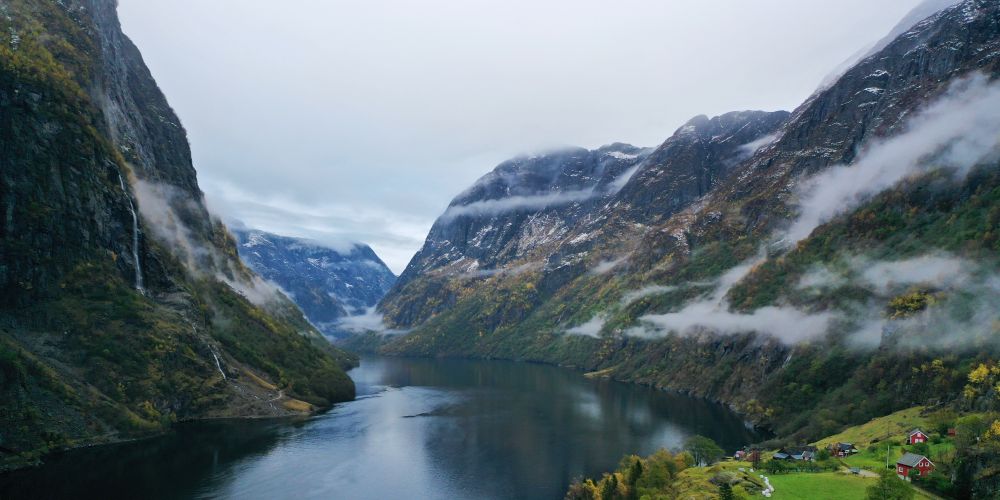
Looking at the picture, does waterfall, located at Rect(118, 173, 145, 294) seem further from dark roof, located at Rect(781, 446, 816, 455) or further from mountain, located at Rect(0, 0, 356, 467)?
dark roof, located at Rect(781, 446, 816, 455)

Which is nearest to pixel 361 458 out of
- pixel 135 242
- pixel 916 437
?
pixel 135 242

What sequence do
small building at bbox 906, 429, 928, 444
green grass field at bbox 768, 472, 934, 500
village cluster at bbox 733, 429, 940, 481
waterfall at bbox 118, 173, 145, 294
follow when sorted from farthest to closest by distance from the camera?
waterfall at bbox 118, 173, 145, 294
small building at bbox 906, 429, 928, 444
village cluster at bbox 733, 429, 940, 481
green grass field at bbox 768, 472, 934, 500

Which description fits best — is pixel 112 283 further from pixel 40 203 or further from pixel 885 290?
pixel 885 290

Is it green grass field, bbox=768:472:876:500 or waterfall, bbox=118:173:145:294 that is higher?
waterfall, bbox=118:173:145:294

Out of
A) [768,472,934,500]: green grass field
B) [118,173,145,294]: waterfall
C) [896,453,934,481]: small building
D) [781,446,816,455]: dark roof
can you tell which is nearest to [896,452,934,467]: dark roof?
[896,453,934,481]: small building

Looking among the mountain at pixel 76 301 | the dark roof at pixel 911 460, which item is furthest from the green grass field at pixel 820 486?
the mountain at pixel 76 301

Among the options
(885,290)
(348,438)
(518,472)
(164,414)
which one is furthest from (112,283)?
(885,290)

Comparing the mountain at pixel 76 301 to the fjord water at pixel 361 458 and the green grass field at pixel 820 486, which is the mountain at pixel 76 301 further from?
the green grass field at pixel 820 486
